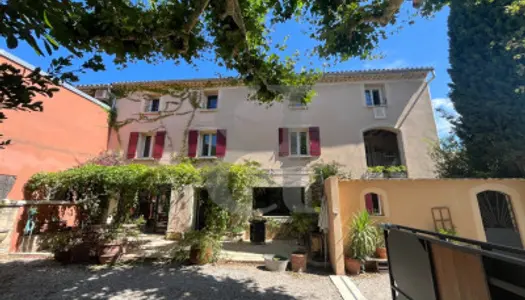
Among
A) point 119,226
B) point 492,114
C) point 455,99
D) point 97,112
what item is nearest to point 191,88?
point 97,112

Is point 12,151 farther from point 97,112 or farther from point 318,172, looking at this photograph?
point 318,172

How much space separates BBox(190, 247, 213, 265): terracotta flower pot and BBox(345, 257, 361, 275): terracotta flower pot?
4.25 meters

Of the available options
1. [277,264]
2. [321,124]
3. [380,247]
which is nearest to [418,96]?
[321,124]

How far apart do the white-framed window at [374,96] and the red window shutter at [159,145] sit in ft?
40.5

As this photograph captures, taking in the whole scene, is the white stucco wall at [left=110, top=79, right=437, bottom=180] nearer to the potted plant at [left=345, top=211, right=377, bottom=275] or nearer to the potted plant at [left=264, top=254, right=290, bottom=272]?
the potted plant at [left=345, top=211, right=377, bottom=275]

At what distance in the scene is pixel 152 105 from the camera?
47.1ft

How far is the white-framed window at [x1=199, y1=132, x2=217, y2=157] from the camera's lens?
13375mm

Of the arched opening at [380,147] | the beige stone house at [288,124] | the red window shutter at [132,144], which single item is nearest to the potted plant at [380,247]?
the beige stone house at [288,124]

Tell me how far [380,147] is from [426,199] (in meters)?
8.86

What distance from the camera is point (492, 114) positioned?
8.41 m

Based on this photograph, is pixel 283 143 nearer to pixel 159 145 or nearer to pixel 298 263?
pixel 298 263

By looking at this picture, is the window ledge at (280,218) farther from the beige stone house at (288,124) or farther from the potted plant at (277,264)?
the potted plant at (277,264)

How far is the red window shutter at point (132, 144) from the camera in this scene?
43.7 ft

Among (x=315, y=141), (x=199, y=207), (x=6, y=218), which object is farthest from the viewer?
(x=315, y=141)
